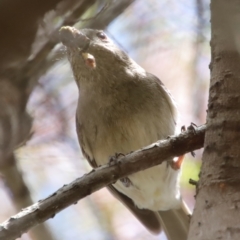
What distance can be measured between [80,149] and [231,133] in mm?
1157

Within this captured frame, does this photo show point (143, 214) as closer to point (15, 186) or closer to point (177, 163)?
point (177, 163)

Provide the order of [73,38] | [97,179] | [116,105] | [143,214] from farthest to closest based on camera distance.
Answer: [143,214]
[116,105]
[73,38]
[97,179]

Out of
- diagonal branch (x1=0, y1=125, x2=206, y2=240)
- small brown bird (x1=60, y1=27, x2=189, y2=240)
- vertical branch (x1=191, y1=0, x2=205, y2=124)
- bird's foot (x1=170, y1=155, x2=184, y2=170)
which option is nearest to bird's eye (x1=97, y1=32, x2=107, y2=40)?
small brown bird (x1=60, y1=27, x2=189, y2=240)

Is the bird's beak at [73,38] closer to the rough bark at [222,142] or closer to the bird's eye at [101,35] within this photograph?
the bird's eye at [101,35]

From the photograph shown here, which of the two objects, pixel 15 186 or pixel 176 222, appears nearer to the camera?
pixel 15 186

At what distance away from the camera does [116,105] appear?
1915mm

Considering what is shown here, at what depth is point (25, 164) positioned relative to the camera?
1.85 metres

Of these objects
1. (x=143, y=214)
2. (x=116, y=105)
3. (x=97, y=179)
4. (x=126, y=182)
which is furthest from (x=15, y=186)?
(x=143, y=214)

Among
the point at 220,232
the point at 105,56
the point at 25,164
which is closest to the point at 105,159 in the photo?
the point at 25,164

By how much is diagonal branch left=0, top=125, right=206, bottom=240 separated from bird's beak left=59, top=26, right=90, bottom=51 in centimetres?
48

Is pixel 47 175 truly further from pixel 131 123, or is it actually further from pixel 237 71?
pixel 237 71

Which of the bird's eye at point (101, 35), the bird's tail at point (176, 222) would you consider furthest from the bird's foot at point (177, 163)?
the bird's eye at point (101, 35)

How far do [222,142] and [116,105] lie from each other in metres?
0.85

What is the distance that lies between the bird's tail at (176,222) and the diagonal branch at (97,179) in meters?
1.07
